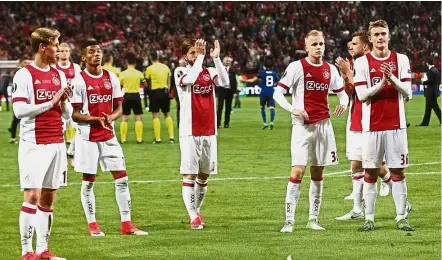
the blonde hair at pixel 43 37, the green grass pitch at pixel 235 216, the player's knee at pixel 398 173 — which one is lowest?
the green grass pitch at pixel 235 216

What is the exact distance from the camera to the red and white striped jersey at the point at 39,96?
1056cm

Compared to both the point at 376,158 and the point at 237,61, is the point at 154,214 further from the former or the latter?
the point at 237,61

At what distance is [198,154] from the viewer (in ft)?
44.2

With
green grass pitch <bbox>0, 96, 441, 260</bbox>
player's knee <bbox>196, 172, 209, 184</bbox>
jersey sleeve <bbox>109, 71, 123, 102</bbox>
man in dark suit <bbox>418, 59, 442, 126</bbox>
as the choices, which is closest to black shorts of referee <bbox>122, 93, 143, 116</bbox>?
green grass pitch <bbox>0, 96, 441, 260</bbox>

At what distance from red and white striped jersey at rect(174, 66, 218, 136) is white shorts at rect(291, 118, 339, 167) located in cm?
126

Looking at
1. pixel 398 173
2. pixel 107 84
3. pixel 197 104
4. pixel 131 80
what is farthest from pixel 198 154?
pixel 131 80

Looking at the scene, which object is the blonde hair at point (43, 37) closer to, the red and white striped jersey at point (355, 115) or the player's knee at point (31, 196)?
the player's knee at point (31, 196)

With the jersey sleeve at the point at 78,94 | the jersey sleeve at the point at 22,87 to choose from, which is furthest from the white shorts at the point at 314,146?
the jersey sleeve at the point at 22,87

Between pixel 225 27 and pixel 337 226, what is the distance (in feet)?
153

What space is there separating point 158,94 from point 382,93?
1540cm

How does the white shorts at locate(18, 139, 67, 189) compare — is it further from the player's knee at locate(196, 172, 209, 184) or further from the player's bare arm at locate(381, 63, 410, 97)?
the player's bare arm at locate(381, 63, 410, 97)

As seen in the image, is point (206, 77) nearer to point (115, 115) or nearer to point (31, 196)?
point (115, 115)

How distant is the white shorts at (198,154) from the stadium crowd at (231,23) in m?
42.3

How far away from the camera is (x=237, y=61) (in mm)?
55688
